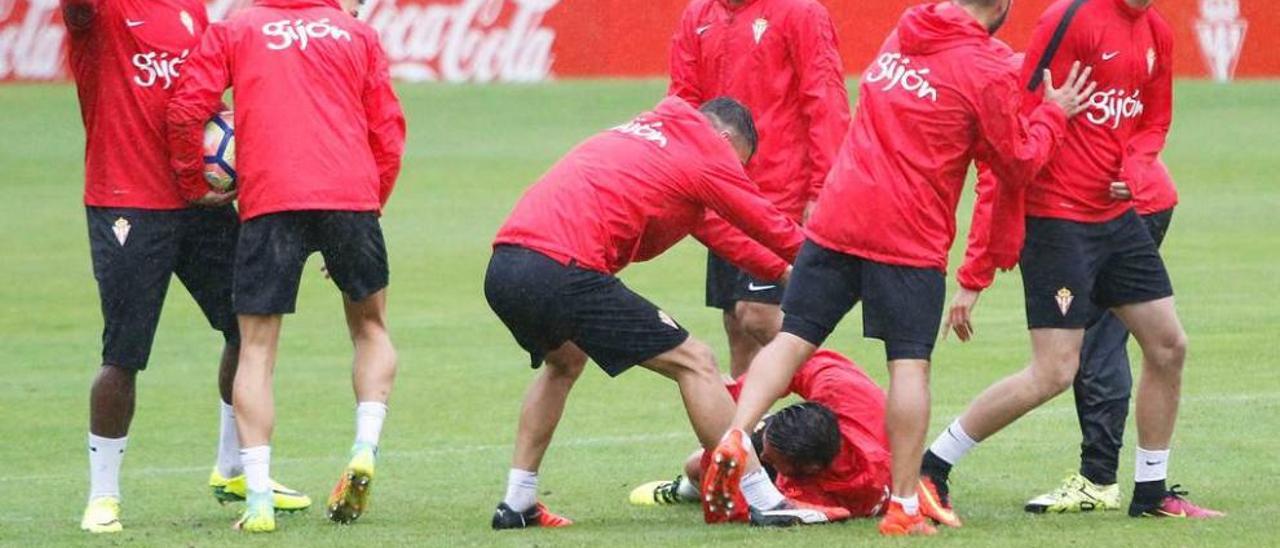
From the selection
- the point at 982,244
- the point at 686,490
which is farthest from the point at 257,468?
the point at 982,244

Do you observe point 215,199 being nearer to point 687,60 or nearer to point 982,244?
point 687,60

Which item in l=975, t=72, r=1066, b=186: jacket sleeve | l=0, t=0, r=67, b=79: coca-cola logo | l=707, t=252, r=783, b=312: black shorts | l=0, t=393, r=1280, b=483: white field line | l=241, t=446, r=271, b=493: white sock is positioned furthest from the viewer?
l=0, t=0, r=67, b=79: coca-cola logo

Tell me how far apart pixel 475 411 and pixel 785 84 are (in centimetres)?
324

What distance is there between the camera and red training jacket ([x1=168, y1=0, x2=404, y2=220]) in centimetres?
847

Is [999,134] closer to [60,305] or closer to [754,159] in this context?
[754,159]

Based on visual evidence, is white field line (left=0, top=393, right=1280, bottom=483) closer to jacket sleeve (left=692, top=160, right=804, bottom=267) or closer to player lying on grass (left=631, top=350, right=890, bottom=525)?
player lying on grass (left=631, top=350, right=890, bottom=525)

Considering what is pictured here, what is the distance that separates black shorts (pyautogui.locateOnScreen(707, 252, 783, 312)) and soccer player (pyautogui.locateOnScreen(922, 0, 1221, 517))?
133 cm

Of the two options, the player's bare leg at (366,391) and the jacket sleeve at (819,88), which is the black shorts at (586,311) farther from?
the jacket sleeve at (819,88)

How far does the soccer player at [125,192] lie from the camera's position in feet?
28.8

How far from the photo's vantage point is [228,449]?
9352mm

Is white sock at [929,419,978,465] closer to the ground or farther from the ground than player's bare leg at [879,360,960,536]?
closer to the ground

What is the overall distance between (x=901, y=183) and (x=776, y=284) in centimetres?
134

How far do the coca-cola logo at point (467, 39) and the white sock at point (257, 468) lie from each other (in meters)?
23.6

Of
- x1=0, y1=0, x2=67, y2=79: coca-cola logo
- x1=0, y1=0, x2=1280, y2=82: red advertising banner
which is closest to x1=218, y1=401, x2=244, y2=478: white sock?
x1=0, y1=0, x2=1280, y2=82: red advertising banner
